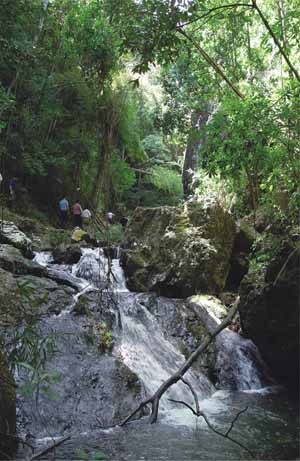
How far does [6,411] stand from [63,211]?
519 inches

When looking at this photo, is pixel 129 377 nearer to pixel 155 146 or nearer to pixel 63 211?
pixel 63 211

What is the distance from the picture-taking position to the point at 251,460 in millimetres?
4559

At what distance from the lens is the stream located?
481cm

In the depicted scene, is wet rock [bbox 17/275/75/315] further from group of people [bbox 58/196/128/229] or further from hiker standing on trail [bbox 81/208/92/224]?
hiker standing on trail [bbox 81/208/92/224]

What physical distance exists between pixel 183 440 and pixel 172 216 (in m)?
7.79

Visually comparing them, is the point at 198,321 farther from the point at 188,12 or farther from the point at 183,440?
the point at 188,12

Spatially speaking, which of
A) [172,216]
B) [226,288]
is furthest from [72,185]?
[226,288]

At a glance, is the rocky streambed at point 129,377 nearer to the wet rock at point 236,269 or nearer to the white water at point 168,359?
the white water at point 168,359

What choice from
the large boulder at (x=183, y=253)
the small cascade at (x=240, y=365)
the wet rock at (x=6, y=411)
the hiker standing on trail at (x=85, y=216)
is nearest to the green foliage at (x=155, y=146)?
the hiker standing on trail at (x=85, y=216)

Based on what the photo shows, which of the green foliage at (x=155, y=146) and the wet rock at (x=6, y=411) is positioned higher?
the green foliage at (x=155, y=146)

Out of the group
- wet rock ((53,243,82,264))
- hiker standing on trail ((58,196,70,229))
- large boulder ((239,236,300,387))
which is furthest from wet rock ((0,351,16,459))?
hiker standing on trail ((58,196,70,229))

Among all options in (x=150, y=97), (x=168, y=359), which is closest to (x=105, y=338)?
(x=168, y=359)

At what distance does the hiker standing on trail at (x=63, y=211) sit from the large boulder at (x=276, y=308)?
10297 mm

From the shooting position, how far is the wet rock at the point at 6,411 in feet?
12.9
